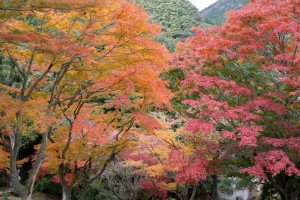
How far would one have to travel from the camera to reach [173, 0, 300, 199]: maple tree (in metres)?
7.61

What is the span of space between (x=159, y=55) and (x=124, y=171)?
28.0 ft

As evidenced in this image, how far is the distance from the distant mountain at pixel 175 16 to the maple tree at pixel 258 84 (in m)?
26.0

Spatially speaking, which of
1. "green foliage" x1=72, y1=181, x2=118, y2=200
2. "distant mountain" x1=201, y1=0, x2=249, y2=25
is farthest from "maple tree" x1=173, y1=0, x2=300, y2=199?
"distant mountain" x1=201, y1=0, x2=249, y2=25

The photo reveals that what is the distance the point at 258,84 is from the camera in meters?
8.93

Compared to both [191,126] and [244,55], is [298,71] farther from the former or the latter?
[191,126]

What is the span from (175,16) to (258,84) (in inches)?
1208

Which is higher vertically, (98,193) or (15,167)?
(15,167)

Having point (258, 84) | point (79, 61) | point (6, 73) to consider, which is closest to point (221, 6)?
point (6, 73)

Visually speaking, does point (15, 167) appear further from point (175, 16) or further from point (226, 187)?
point (175, 16)

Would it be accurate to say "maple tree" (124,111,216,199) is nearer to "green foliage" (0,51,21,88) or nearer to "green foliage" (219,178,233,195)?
"green foliage" (219,178,233,195)

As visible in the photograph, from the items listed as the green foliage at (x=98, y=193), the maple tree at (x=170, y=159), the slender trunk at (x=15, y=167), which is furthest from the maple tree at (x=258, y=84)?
the green foliage at (x=98, y=193)

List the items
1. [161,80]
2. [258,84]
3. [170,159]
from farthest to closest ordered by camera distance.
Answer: [170,159]
[161,80]
[258,84]

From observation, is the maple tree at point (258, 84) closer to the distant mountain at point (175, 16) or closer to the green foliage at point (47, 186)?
the green foliage at point (47, 186)

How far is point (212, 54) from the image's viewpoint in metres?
8.96
